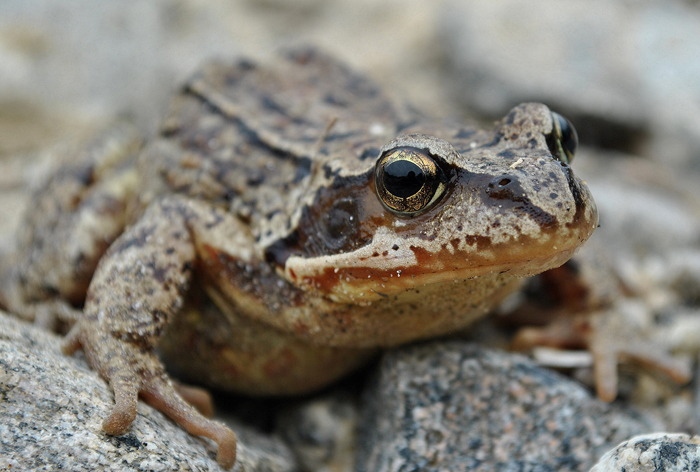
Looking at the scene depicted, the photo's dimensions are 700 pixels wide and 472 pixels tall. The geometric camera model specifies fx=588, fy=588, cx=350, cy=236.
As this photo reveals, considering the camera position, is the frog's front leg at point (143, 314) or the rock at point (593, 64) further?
the rock at point (593, 64)

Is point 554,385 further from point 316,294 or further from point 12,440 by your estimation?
point 12,440

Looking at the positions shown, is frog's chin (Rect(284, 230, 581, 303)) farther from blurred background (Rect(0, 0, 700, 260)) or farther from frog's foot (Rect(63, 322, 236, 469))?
blurred background (Rect(0, 0, 700, 260))

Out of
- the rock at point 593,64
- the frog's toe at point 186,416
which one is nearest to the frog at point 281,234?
the frog's toe at point 186,416

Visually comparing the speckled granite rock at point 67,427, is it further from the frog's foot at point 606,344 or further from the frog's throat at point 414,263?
the frog's foot at point 606,344

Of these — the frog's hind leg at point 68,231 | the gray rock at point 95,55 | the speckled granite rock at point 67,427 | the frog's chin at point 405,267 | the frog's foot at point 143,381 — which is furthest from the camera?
the gray rock at point 95,55

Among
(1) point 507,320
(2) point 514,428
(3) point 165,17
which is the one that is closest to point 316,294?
(2) point 514,428

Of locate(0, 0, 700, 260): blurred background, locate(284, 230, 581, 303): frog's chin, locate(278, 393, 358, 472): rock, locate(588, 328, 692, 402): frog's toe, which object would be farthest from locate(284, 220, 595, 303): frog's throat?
locate(0, 0, 700, 260): blurred background
